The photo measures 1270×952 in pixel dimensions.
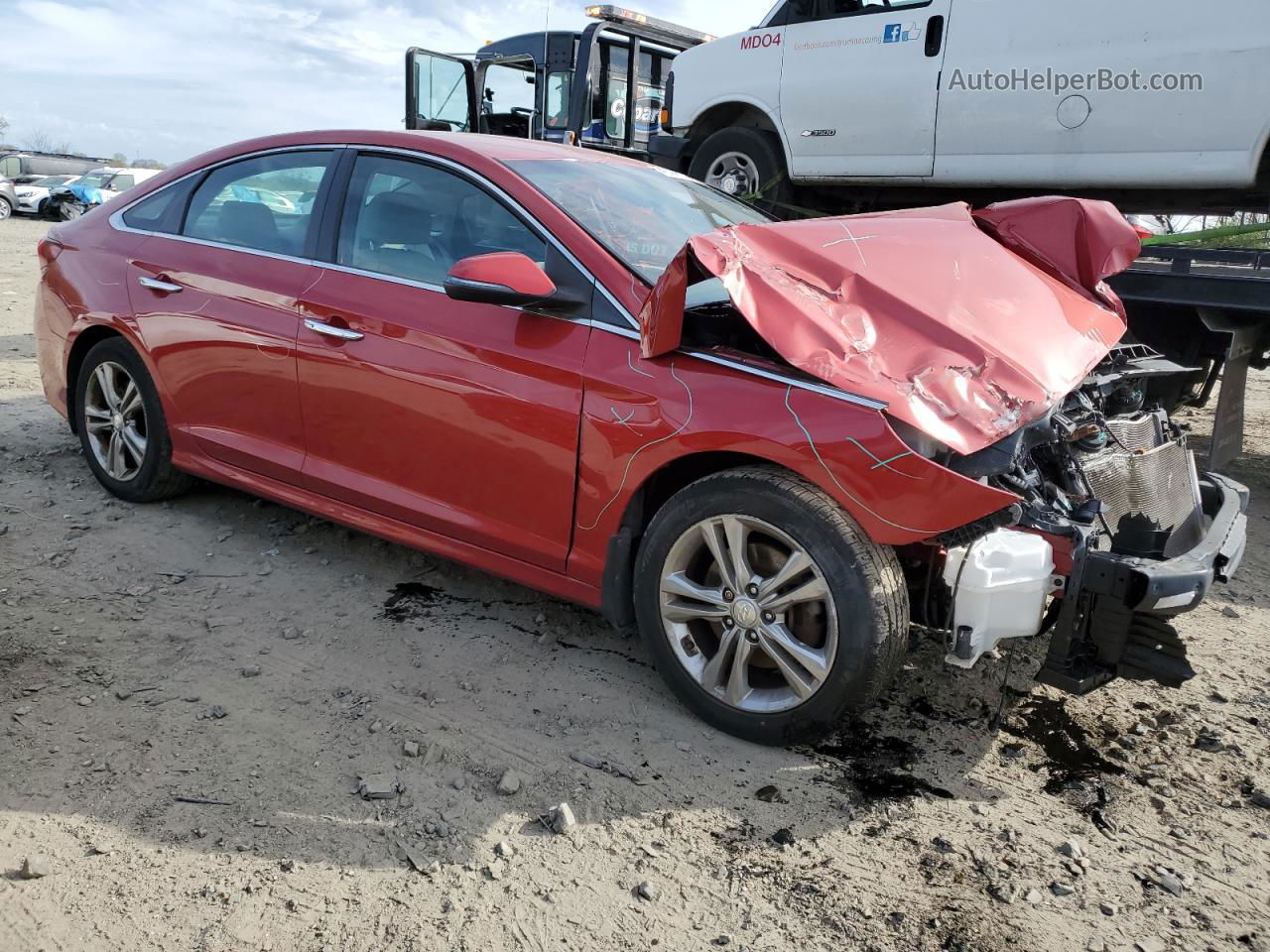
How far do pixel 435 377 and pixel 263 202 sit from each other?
1333 mm

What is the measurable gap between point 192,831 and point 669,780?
119 centimetres

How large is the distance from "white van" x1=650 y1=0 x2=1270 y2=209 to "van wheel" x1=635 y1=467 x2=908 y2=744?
4.11 m

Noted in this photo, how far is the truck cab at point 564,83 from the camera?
36.0 ft

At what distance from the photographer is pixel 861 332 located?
110 inches

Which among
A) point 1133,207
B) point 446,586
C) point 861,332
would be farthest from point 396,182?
point 1133,207

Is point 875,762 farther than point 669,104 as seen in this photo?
No

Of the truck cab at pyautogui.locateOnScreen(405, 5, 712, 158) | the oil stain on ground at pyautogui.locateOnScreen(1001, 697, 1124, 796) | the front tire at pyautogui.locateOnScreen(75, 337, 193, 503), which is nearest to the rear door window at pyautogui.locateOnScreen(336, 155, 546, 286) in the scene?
the front tire at pyautogui.locateOnScreen(75, 337, 193, 503)

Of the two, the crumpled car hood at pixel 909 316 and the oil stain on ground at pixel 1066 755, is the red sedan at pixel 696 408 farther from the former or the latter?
the oil stain on ground at pixel 1066 755

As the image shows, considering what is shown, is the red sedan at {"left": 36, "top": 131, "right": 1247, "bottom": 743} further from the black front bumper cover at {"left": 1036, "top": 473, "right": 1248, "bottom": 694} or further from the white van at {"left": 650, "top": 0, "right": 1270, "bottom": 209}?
the white van at {"left": 650, "top": 0, "right": 1270, "bottom": 209}

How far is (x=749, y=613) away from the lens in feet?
9.41

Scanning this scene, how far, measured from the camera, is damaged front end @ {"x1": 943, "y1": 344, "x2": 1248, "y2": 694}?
2672 mm

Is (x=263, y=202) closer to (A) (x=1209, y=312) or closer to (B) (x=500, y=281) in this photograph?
(B) (x=500, y=281)

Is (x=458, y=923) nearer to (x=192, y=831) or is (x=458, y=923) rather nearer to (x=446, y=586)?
(x=192, y=831)

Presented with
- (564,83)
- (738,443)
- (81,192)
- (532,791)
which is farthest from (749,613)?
(81,192)
